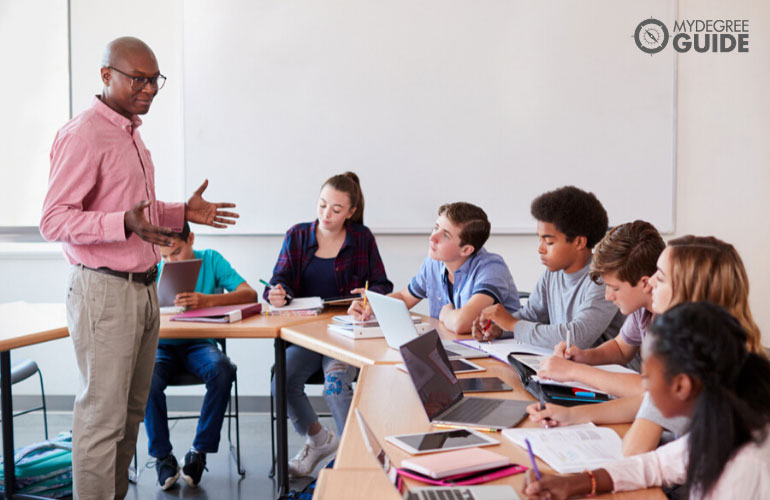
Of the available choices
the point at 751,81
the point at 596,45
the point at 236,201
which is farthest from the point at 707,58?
the point at 236,201

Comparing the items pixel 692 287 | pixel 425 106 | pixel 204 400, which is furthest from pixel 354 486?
pixel 425 106

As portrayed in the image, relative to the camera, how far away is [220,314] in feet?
8.86

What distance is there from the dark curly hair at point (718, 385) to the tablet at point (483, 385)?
0.75 metres

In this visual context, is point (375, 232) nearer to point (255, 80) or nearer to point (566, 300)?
point (255, 80)

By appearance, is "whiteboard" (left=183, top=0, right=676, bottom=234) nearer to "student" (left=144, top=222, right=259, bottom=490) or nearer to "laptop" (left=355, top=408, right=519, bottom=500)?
"student" (left=144, top=222, right=259, bottom=490)

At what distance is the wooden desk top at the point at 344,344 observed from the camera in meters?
2.10

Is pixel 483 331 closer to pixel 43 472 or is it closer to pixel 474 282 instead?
pixel 474 282

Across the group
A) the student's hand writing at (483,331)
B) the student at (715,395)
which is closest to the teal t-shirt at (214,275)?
the student's hand writing at (483,331)

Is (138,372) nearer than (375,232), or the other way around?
(138,372)

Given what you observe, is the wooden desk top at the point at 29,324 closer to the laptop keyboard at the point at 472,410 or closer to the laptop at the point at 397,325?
the laptop at the point at 397,325

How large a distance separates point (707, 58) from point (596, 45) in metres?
0.62

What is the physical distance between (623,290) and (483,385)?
45 cm

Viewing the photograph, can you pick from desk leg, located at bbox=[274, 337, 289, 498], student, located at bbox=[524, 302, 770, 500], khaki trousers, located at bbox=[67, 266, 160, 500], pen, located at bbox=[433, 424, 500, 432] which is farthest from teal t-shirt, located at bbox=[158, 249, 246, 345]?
student, located at bbox=[524, 302, 770, 500]

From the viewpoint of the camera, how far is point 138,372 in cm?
224
